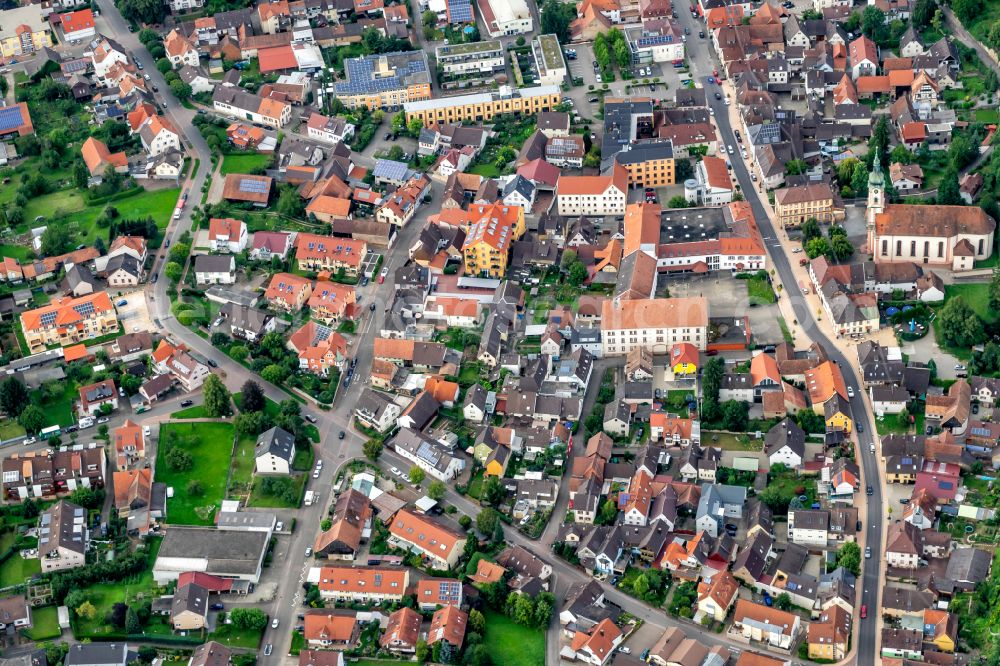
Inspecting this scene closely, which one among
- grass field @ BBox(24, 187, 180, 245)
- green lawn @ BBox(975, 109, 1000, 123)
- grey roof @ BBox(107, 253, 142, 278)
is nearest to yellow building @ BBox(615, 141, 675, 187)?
green lawn @ BBox(975, 109, 1000, 123)

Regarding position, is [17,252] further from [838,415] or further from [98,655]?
[838,415]

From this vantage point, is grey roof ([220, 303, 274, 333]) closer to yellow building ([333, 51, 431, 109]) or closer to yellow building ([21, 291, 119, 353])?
yellow building ([21, 291, 119, 353])

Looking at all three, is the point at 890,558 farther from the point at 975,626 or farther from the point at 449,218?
the point at 449,218

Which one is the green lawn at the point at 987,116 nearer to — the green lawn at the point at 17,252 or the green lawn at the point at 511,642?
the green lawn at the point at 511,642

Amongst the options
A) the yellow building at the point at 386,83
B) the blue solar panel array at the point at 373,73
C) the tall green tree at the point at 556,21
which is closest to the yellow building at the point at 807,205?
the tall green tree at the point at 556,21

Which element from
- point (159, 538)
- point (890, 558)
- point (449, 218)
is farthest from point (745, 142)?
point (159, 538)

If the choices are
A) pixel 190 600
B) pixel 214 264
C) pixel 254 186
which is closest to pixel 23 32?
pixel 254 186

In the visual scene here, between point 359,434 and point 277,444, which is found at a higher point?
point 277,444
